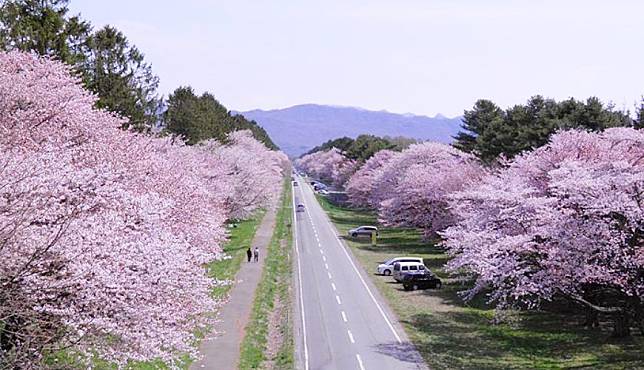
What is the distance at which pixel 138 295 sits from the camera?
488 inches

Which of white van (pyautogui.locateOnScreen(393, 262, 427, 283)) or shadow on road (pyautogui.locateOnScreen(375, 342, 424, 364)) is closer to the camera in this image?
shadow on road (pyautogui.locateOnScreen(375, 342, 424, 364))

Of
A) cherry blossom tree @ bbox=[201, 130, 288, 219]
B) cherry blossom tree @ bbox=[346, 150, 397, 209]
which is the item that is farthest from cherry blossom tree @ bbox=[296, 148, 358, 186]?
cherry blossom tree @ bbox=[201, 130, 288, 219]

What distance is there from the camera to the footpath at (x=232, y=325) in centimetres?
2133

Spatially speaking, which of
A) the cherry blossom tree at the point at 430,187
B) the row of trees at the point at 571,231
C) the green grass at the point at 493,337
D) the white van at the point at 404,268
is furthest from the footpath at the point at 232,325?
the cherry blossom tree at the point at 430,187

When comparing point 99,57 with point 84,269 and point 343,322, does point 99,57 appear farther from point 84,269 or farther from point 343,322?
point 84,269

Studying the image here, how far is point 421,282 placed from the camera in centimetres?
3828

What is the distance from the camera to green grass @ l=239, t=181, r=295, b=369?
22688mm

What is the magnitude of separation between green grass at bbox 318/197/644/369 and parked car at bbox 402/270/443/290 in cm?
56

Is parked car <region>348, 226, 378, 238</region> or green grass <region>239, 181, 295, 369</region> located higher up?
parked car <region>348, 226, 378, 238</region>

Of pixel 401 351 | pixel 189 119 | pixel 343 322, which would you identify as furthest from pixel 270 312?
pixel 189 119

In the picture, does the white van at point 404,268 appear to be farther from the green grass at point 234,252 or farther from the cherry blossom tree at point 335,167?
the cherry blossom tree at point 335,167

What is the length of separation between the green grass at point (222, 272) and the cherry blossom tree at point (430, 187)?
13078mm

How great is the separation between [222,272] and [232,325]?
13.9m

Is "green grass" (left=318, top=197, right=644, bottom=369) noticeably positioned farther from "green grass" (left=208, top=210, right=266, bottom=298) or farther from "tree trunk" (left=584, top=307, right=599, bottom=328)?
"green grass" (left=208, top=210, right=266, bottom=298)
